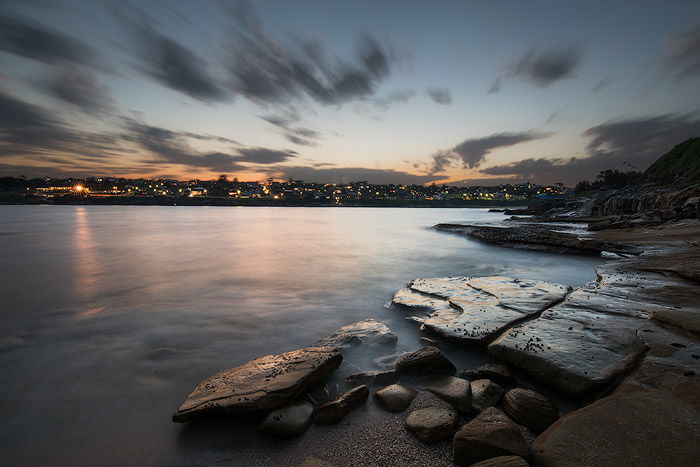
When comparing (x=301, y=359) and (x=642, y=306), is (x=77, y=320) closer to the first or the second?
(x=301, y=359)

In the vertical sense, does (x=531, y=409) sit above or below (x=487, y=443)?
below

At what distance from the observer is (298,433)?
340 centimetres

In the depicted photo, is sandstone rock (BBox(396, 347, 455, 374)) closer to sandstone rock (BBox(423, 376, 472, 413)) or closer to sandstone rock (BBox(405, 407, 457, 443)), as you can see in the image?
sandstone rock (BBox(423, 376, 472, 413))

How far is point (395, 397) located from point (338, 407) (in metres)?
0.76

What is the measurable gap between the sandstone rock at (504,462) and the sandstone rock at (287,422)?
6.13 ft

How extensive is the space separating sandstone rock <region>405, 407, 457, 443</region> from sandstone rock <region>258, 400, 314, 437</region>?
1191 millimetres

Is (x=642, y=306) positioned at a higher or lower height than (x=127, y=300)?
higher

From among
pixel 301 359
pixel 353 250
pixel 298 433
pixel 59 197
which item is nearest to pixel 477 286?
pixel 301 359

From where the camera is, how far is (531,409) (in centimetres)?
338

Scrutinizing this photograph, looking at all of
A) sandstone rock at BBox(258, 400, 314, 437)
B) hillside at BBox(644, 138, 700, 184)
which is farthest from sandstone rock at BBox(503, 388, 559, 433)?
hillside at BBox(644, 138, 700, 184)

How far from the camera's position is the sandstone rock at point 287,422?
134 inches

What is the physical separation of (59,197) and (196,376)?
677 feet

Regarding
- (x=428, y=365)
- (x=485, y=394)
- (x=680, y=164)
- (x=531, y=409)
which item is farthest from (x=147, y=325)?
(x=680, y=164)

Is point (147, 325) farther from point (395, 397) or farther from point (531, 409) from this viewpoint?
point (531, 409)
